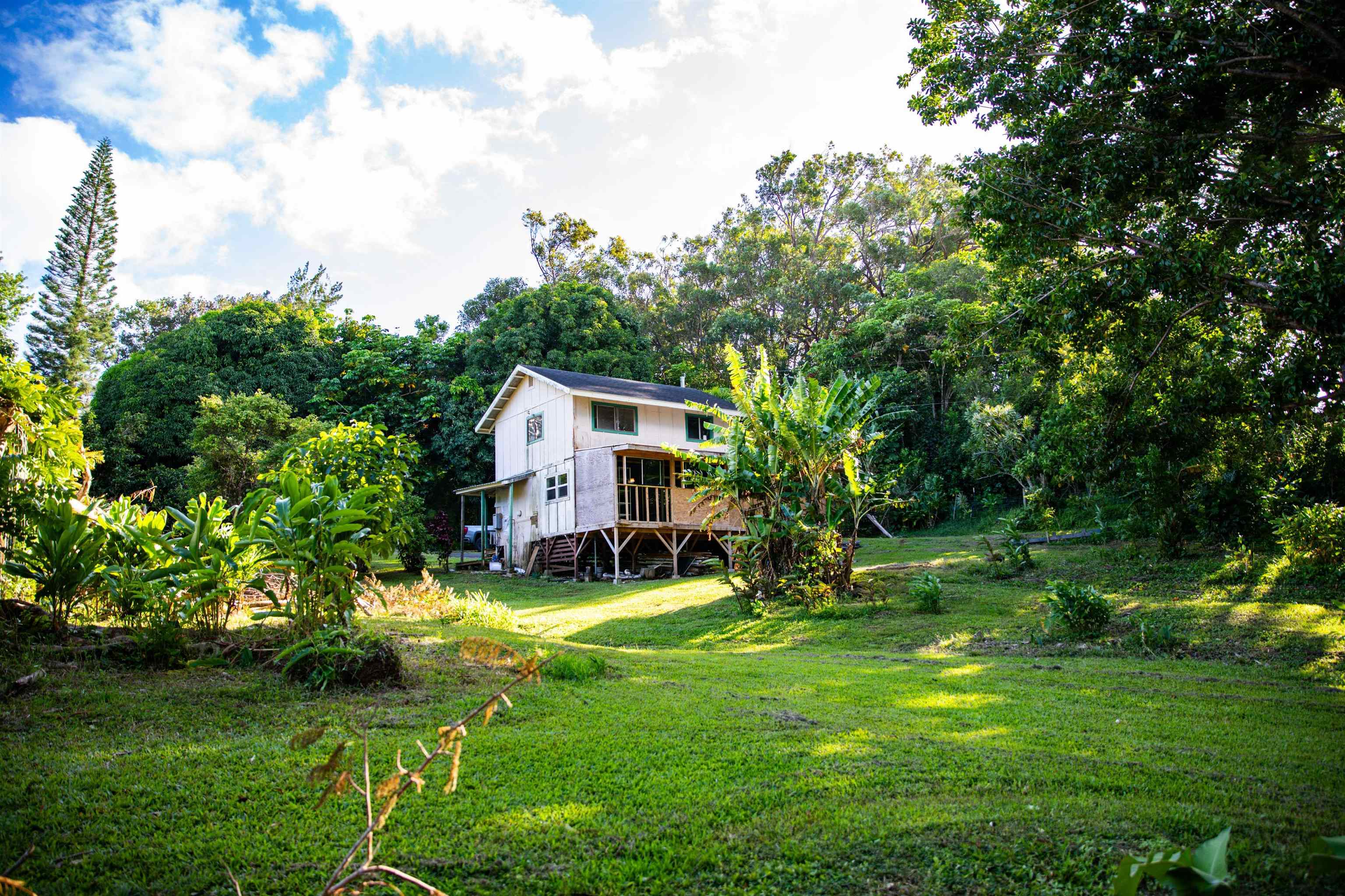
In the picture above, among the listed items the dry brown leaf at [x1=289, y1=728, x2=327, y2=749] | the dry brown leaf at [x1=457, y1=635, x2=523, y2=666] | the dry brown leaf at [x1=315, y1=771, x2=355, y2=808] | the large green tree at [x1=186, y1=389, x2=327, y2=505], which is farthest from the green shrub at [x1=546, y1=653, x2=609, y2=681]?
the large green tree at [x1=186, y1=389, x2=327, y2=505]

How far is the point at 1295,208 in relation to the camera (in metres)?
7.50

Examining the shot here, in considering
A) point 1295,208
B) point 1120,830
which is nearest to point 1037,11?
point 1295,208

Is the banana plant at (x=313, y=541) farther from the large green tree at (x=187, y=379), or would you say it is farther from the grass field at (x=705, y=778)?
the large green tree at (x=187, y=379)

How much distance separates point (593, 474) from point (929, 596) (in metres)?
12.9

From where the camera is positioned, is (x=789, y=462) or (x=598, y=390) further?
(x=598, y=390)

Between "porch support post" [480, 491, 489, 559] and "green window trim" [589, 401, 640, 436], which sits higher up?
"green window trim" [589, 401, 640, 436]

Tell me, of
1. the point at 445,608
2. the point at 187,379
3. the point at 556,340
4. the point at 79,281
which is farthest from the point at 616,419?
the point at 79,281

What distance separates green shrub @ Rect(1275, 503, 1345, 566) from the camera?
10.4 m

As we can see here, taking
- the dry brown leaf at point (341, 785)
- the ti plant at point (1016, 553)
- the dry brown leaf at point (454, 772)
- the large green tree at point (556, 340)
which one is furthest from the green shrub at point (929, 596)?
the large green tree at point (556, 340)

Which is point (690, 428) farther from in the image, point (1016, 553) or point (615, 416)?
point (1016, 553)

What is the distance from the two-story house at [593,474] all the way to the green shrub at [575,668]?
45.9 ft

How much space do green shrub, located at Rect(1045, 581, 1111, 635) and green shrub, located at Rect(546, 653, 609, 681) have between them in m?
6.10

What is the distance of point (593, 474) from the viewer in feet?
74.4

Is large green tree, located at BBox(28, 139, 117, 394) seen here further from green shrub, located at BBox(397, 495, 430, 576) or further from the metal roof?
green shrub, located at BBox(397, 495, 430, 576)
